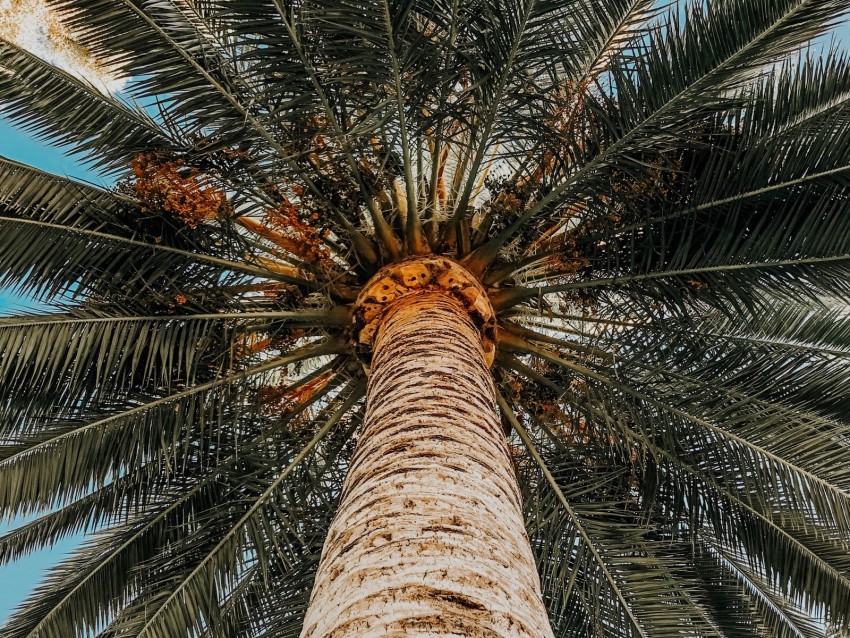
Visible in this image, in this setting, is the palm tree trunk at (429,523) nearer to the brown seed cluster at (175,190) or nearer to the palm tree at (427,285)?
the palm tree at (427,285)

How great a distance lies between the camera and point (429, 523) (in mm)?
2422

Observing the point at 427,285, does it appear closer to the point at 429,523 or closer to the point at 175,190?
the point at 175,190

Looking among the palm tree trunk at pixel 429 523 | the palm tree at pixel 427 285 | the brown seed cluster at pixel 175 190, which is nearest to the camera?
the palm tree trunk at pixel 429 523

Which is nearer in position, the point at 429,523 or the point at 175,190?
the point at 429,523

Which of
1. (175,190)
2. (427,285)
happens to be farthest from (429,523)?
(175,190)

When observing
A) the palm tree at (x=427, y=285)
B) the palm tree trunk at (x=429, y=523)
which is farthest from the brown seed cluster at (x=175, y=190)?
the palm tree trunk at (x=429, y=523)

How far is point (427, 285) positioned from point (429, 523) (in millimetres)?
2850

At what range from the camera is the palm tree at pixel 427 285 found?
4.75 metres

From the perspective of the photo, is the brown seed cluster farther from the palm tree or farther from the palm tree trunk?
the palm tree trunk

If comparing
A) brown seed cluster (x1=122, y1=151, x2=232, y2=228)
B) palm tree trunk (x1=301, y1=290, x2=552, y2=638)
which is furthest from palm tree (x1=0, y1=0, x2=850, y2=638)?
palm tree trunk (x1=301, y1=290, x2=552, y2=638)

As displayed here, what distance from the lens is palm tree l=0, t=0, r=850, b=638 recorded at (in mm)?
4754

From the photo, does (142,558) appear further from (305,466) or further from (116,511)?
(305,466)

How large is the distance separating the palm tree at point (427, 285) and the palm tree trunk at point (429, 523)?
58 centimetres

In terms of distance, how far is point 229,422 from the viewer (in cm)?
582
